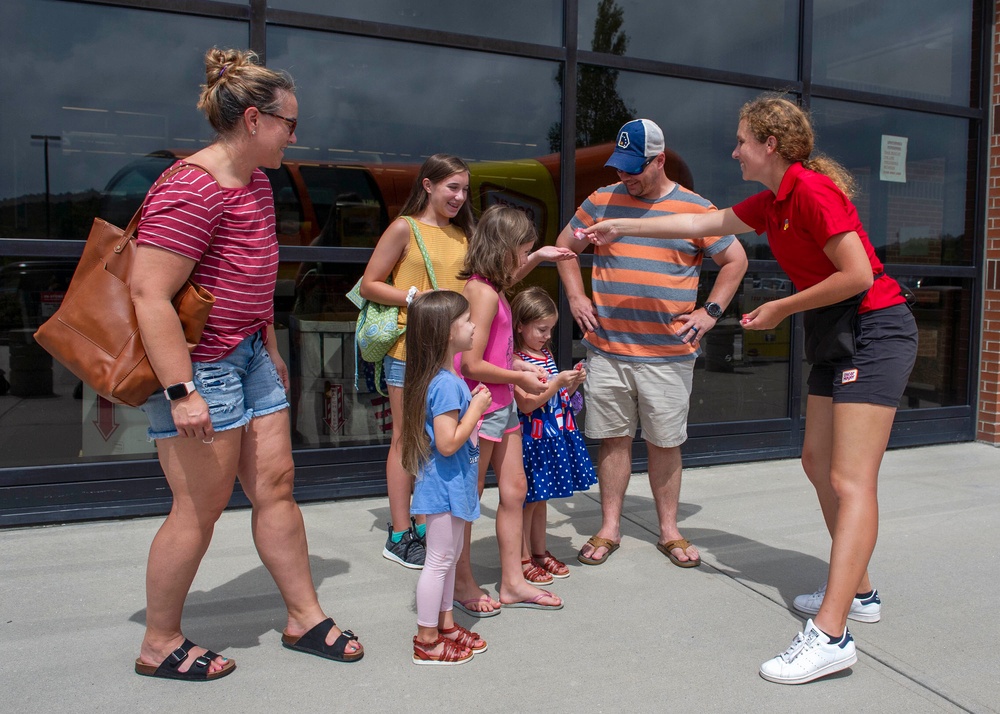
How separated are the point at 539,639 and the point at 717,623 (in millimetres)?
673

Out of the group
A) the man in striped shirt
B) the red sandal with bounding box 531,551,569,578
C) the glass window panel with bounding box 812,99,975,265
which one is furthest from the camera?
the glass window panel with bounding box 812,99,975,265

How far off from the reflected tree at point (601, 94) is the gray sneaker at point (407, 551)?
2512mm

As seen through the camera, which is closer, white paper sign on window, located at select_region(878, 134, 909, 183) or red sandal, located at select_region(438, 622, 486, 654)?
red sandal, located at select_region(438, 622, 486, 654)

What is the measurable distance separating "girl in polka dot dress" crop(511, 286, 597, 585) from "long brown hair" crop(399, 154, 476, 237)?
1.66ft

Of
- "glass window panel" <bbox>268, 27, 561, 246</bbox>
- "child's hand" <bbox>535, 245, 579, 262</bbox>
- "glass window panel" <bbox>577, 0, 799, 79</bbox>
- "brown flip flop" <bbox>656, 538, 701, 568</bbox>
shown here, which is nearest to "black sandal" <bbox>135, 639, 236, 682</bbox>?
"child's hand" <bbox>535, 245, 579, 262</bbox>

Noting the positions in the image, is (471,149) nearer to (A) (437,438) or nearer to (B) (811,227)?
(B) (811,227)

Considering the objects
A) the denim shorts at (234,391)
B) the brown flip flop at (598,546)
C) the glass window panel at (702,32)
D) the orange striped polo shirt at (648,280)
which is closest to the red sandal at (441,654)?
the denim shorts at (234,391)

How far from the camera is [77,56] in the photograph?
13.1 feet

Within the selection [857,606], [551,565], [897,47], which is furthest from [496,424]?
[897,47]

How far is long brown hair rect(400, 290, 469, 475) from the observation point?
2.66m

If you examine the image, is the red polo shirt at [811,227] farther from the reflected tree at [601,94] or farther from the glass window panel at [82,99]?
the glass window panel at [82,99]

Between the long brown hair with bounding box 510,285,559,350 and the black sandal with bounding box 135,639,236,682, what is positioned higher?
the long brown hair with bounding box 510,285,559,350

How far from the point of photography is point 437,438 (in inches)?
104

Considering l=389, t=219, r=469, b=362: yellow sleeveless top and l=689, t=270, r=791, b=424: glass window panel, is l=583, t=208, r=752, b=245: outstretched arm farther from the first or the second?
l=689, t=270, r=791, b=424: glass window panel
